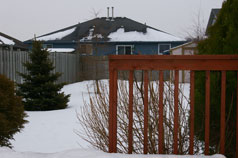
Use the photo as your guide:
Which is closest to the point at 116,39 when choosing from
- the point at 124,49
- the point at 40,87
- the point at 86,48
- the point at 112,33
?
the point at 124,49

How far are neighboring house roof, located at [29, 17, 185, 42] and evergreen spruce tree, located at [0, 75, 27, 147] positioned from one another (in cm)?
2014

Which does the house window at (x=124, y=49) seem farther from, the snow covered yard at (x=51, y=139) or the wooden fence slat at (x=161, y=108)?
the wooden fence slat at (x=161, y=108)

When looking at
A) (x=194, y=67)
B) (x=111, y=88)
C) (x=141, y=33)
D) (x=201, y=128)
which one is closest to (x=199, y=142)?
(x=201, y=128)

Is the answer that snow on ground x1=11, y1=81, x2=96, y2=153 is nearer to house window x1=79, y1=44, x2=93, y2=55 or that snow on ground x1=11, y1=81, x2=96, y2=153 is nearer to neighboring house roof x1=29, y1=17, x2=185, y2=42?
house window x1=79, y1=44, x2=93, y2=55

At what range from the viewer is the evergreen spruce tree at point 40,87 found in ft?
31.5

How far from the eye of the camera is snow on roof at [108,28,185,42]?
25531mm

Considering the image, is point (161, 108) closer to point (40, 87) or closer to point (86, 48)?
point (40, 87)

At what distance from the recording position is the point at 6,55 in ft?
35.9

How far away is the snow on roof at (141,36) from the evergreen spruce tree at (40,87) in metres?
15.9

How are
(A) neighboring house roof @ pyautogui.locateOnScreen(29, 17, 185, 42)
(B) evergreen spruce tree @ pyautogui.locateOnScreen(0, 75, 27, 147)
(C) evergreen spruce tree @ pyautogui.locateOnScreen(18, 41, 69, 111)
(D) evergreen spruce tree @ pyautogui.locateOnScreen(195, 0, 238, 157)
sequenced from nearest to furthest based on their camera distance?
(D) evergreen spruce tree @ pyautogui.locateOnScreen(195, 0, 238, 157), (B) evergreen spruce tree @ pyautogui.locateOnScreen(0, 75, 27, 147), (C) evergreen spruce tree @ pyautogui.locateOnScreen(18, 41, 69, 111), (A) neighboring house roof @ pyautogui.locateOnScreen(29, 17, 185, 42)

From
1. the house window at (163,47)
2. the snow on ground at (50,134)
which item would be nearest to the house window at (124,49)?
the house window at (163,47)

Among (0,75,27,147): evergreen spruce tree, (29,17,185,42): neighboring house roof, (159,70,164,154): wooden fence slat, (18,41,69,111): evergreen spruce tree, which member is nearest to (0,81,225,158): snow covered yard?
(159,70,164,154): wooden fence slat

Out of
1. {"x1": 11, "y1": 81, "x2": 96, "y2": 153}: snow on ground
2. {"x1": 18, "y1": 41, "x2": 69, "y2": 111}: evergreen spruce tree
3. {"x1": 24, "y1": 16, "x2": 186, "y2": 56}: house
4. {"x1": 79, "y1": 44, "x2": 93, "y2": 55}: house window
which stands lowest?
{"x1": 11, "y1": 81, "x2": 96, "y2": 153}: snow on ground

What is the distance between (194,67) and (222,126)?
0.65m
